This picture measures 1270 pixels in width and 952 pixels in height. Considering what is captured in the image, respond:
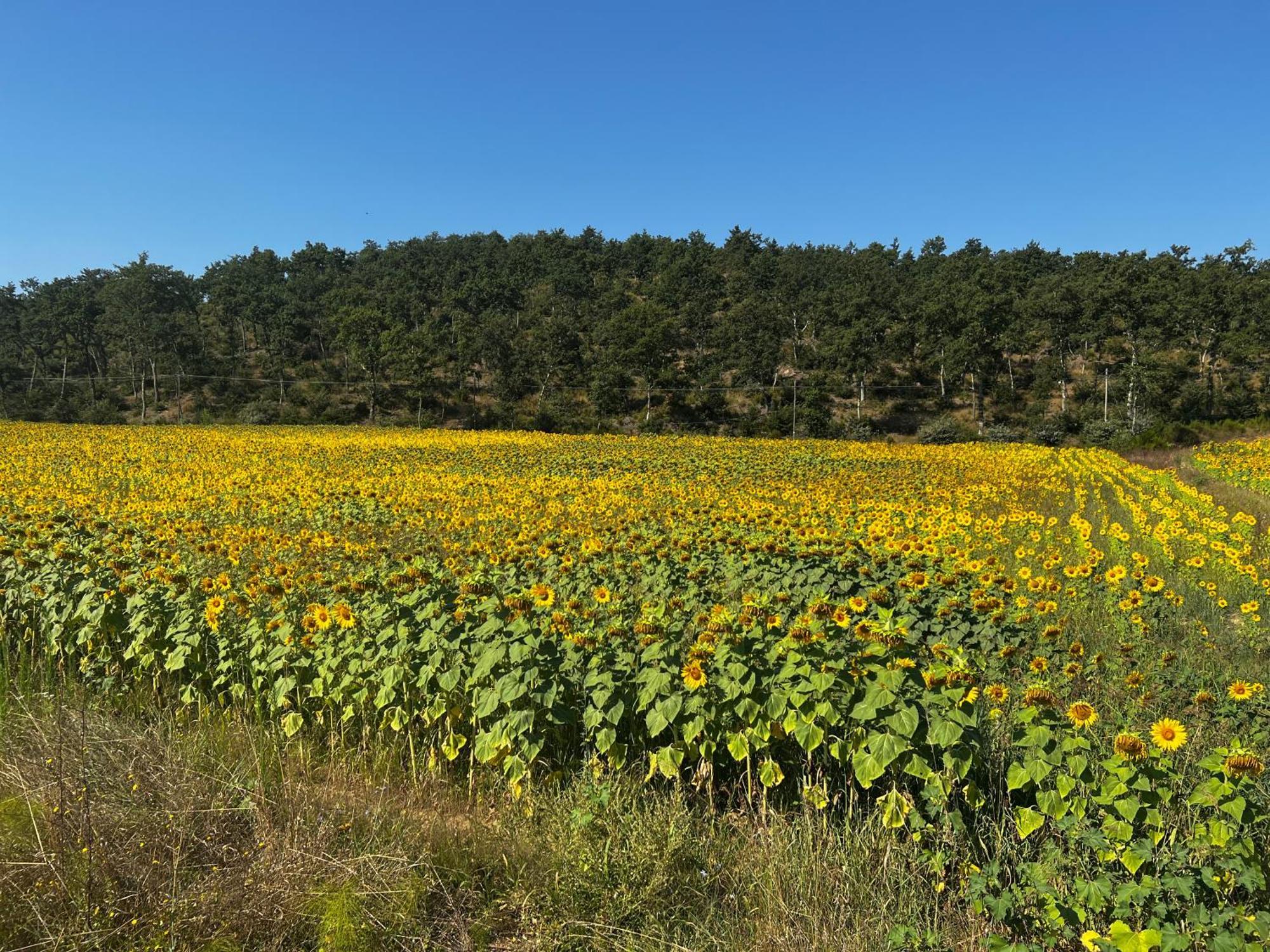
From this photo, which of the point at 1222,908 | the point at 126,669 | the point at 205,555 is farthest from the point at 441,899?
the point at 205,555

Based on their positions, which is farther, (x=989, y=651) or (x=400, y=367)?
(x=400, y=367)

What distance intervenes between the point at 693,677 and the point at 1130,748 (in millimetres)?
1539

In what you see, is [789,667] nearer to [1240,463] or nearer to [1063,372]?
[1240,463]

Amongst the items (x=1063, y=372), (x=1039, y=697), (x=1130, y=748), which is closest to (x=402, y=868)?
(x=1039, y=697)

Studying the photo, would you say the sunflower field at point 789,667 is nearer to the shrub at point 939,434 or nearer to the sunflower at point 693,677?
the sunflower at point 693,677

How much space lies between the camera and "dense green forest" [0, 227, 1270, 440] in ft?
172

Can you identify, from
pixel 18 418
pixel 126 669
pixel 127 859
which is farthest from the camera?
pixel 18 418

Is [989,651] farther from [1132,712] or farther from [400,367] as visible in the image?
[400,367]

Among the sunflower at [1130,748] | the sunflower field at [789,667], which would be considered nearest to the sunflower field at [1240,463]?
the sunflower field at [789,667]

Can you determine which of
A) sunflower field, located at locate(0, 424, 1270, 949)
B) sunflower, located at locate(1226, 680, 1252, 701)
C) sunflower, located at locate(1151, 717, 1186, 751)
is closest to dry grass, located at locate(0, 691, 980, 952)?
sunflower field, located at locate(0, 424, 1270, 949)

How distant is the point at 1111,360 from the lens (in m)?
58.4

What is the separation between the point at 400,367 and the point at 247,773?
5540cm

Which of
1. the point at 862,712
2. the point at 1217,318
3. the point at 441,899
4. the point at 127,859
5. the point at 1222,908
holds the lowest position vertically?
the point at 441,899

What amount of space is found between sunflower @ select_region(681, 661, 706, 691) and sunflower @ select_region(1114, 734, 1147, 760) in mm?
1470
